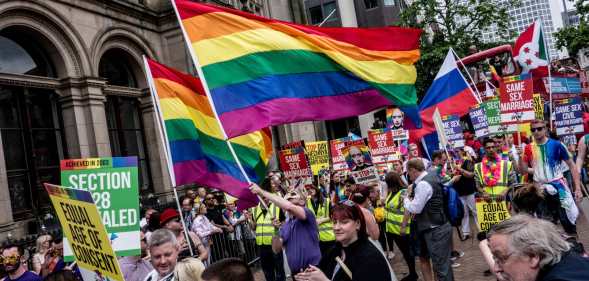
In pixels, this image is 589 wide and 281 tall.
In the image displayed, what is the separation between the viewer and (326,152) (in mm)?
14914

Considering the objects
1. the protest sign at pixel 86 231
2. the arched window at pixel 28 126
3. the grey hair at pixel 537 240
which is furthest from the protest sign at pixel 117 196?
the arched window at pixel 28 126

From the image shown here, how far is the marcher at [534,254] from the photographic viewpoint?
2.22 m

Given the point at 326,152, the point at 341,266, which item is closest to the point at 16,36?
the point at 326,152

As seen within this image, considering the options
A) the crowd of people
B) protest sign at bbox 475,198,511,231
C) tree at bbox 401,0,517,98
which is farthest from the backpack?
tree at bbox 401,0,517,98

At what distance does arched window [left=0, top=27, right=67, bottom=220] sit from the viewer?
45.5 ft

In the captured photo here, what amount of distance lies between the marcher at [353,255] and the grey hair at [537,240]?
133cm

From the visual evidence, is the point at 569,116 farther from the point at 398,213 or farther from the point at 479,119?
the point at 398,213

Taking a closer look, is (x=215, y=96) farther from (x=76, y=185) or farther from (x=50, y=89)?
(x=50, y=89)

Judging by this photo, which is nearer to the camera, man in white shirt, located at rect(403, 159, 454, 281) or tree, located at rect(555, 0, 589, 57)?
man in white shirt, located at rect(403, 159, 454, 281)

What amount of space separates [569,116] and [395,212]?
4.38 meters

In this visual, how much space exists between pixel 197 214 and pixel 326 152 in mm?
5112

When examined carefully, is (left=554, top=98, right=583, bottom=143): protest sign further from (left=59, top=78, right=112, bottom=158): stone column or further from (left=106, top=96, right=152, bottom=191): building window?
(left=106, top=96, right=152, bottom=191): building window

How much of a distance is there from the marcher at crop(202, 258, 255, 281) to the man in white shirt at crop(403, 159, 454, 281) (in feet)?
13.9

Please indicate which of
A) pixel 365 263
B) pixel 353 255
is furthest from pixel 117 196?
pixel 365 263
